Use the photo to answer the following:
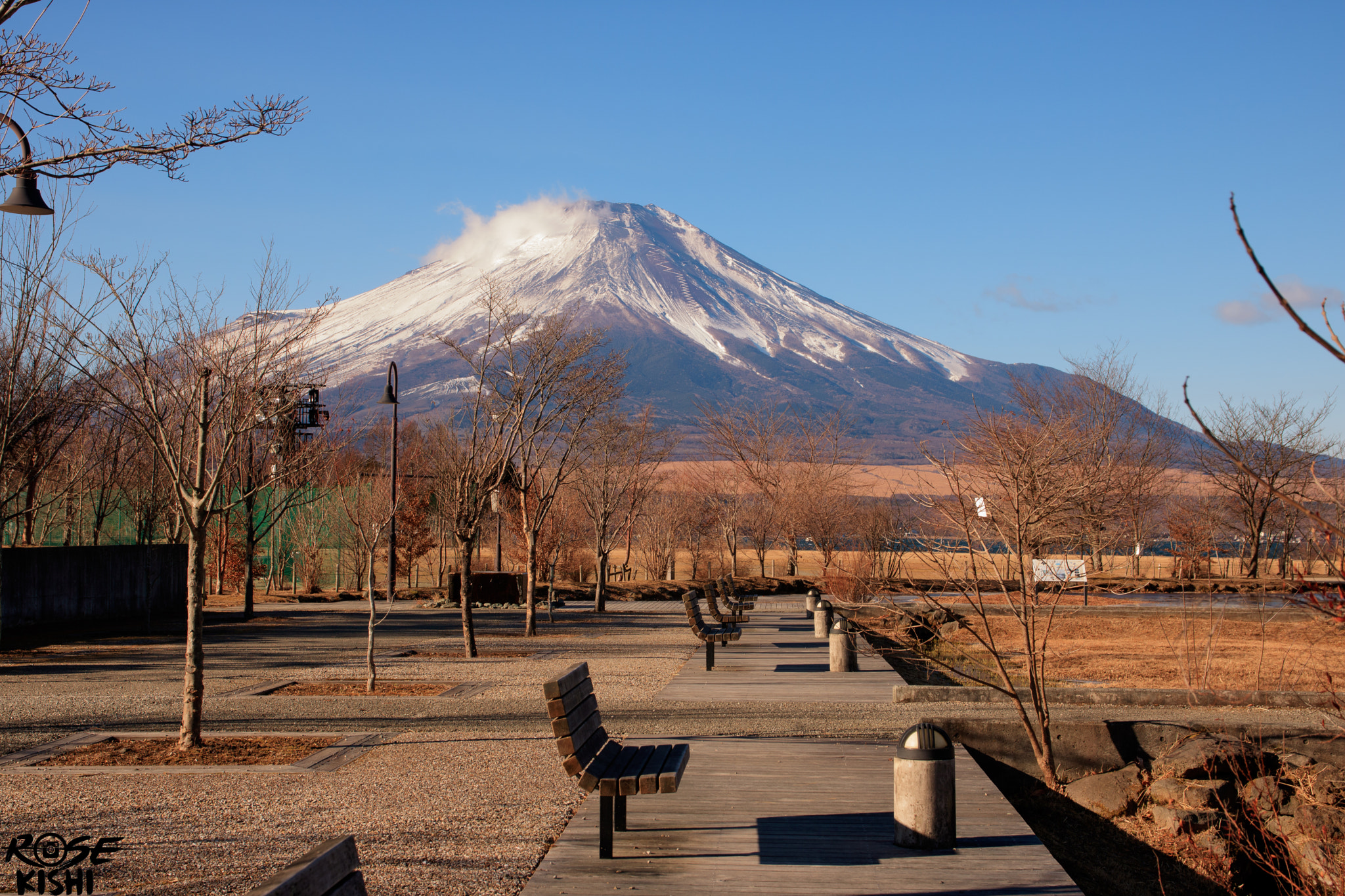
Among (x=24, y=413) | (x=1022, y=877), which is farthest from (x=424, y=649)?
(x=1022, y=877)

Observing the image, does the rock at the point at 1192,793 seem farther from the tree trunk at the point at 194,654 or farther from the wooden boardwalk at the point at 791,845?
the tree trunk at the point at 194,654

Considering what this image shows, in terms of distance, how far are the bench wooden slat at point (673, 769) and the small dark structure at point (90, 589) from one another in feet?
50.8

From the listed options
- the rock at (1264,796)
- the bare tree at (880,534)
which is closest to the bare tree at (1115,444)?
the bare tree at (880,534)

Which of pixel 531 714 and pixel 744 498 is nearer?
pixel 531 714

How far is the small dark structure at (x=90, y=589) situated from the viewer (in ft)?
59.3

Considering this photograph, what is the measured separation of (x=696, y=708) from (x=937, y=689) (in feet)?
7.57

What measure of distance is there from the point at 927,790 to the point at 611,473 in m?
21.0

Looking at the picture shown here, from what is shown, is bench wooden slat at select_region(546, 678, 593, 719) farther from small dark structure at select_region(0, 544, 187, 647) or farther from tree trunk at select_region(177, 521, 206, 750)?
small dark structure at select_region(0, 544, 187, 647)

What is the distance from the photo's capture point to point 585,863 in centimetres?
493

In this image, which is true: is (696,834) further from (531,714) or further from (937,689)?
(937,689)

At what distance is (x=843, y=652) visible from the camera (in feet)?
40.6

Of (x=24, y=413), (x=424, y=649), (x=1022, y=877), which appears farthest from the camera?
(x=24, y=413)
